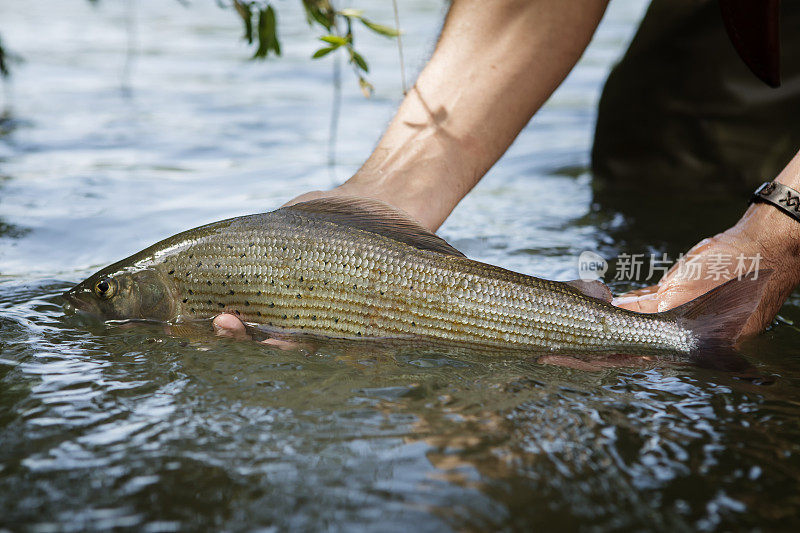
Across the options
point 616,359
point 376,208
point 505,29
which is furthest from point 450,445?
point 505,29

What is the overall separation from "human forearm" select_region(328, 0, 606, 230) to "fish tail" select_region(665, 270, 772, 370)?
1393 millimetres

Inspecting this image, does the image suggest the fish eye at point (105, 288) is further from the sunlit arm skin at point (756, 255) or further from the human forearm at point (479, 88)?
the sunlit arm skin at point (756, 255)

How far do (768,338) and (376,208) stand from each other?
5.72 feet

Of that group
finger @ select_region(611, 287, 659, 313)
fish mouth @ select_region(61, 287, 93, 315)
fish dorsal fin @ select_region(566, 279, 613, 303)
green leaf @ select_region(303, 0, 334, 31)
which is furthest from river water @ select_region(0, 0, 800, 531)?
green leaf @ select_region(303, 0, 334, 31)

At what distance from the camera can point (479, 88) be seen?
419cm

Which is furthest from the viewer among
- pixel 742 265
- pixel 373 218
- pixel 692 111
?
pixel 692 111

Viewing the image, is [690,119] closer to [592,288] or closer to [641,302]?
[641,302]

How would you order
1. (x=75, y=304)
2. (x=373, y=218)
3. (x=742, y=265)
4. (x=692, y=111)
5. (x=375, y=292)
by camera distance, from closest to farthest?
(x=375, y=292), (x=373, y=218), (x=75, y=304), (x=742, y=265), (x=692, y=111)

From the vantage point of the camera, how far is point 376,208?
3359 millimetres

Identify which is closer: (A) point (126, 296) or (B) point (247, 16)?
(A) point (126, 296)

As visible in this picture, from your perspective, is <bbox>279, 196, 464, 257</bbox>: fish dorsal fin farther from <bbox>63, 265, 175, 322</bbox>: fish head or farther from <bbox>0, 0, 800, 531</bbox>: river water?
<bbox>63, 265, 175, 322</bbox>: fish head

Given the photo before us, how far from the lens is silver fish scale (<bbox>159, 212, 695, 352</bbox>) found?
3.10m

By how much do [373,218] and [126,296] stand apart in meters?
1.03

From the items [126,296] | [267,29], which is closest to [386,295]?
[126,296]
